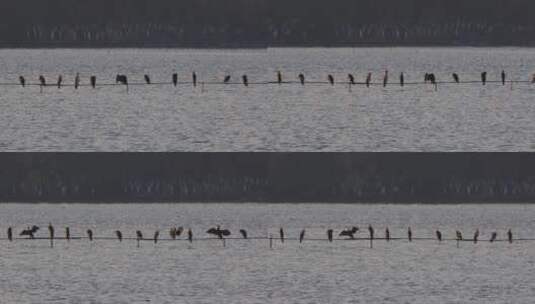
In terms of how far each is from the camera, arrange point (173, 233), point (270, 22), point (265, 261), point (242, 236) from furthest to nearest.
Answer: point (270, 22), point (242, 236), point (173, 233), point (265, 261)

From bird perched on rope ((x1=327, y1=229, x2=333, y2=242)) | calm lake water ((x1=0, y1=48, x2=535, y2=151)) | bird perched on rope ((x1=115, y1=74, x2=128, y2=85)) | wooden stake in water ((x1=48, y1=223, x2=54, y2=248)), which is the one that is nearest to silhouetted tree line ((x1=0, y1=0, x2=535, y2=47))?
calm lake water ((x1=0, y1=48, x2=535, y2=151))

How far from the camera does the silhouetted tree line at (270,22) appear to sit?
97.4 m

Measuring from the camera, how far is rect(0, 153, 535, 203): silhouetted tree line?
7694 centimetres

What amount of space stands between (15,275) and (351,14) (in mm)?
43658

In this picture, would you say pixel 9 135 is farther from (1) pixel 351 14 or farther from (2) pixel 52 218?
(1) pixel 351 14

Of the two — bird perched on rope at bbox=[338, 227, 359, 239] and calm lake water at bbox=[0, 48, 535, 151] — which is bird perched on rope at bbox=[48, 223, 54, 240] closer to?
bird perched on rope at bbox=[338, 227, 359, 239]

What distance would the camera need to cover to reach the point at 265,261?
61.9 metres

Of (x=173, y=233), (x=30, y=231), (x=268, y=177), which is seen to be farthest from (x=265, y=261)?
(x=268, y=177)

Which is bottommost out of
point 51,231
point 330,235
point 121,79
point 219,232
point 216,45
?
point 330,235

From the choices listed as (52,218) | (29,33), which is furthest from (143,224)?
(29,33)

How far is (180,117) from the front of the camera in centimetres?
7806

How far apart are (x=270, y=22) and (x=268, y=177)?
19.7m

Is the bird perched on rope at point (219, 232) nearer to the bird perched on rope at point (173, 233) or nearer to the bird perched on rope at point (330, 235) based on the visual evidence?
the bird perched on rope at point (173, 233)

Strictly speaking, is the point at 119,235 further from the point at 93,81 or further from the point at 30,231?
the point at 93,81
